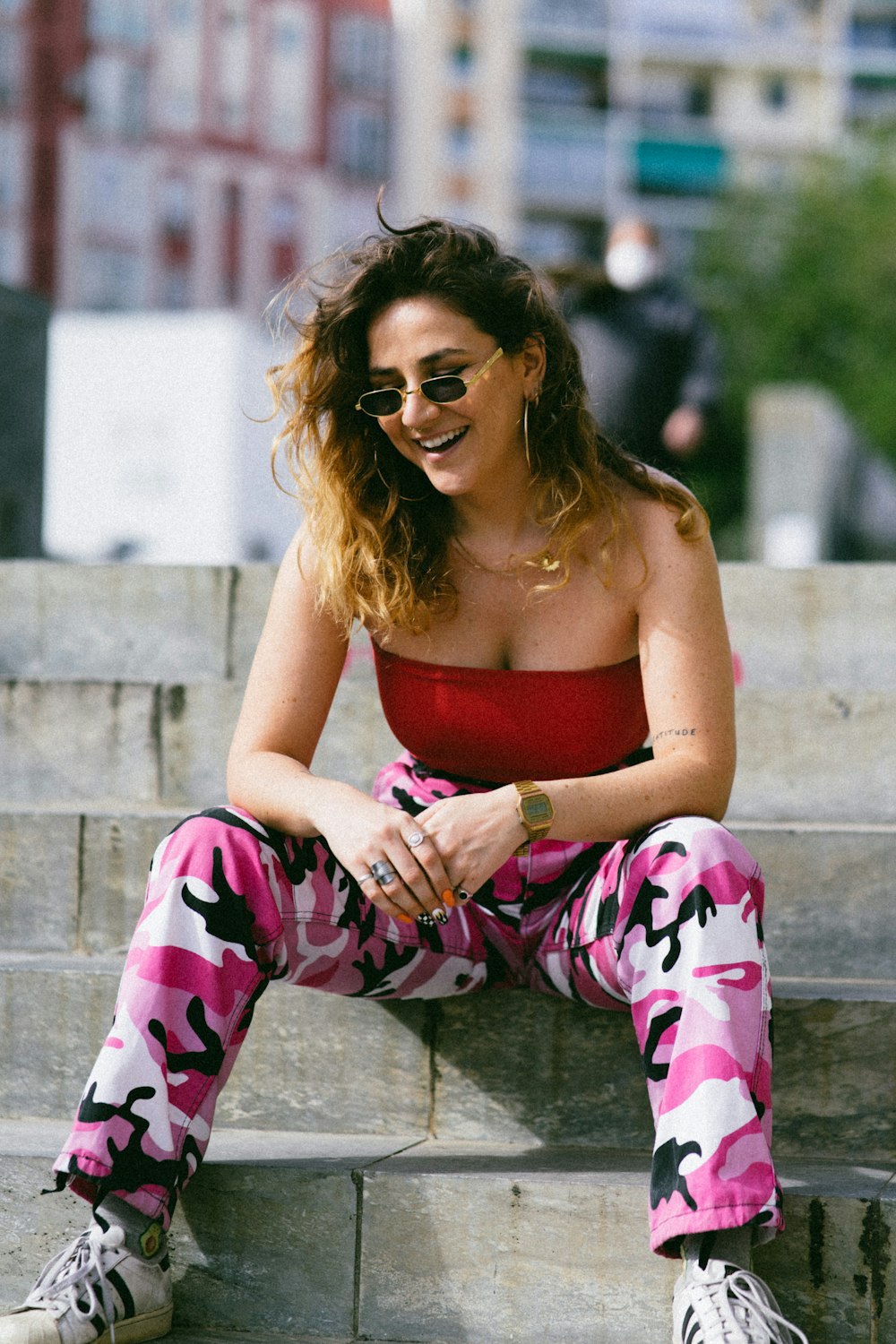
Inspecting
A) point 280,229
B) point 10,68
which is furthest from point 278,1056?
point 280,229

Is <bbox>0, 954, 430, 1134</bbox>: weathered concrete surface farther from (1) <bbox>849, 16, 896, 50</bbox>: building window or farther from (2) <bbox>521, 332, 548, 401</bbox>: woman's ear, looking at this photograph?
(1) <bbox>849, 16, 896, 50</bbox>: building window

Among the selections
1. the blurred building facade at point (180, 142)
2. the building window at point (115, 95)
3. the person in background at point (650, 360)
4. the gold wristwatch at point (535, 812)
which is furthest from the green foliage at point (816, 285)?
the gold wristwatch at point (535, 812)

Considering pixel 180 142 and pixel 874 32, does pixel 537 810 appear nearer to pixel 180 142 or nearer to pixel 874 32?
pixel 180 142

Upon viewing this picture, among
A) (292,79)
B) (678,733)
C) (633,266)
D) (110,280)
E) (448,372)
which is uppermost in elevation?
(292,79)

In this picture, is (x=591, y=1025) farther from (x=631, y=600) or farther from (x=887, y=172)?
(x=887, y=172)

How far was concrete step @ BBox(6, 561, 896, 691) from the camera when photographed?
4441 millimetres

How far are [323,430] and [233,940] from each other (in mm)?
892

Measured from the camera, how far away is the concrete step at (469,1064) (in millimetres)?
2779

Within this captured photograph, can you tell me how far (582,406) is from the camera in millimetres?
2803

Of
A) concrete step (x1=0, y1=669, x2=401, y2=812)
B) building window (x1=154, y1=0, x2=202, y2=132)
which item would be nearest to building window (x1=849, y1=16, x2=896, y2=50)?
building window (x1=154, y1=0, x2=202, y2=132)

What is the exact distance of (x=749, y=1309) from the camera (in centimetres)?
220

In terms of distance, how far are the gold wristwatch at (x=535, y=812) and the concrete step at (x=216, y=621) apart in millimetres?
1950

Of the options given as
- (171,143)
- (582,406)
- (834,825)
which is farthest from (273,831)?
(171,143)

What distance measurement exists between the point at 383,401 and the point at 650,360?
335 centimetres
